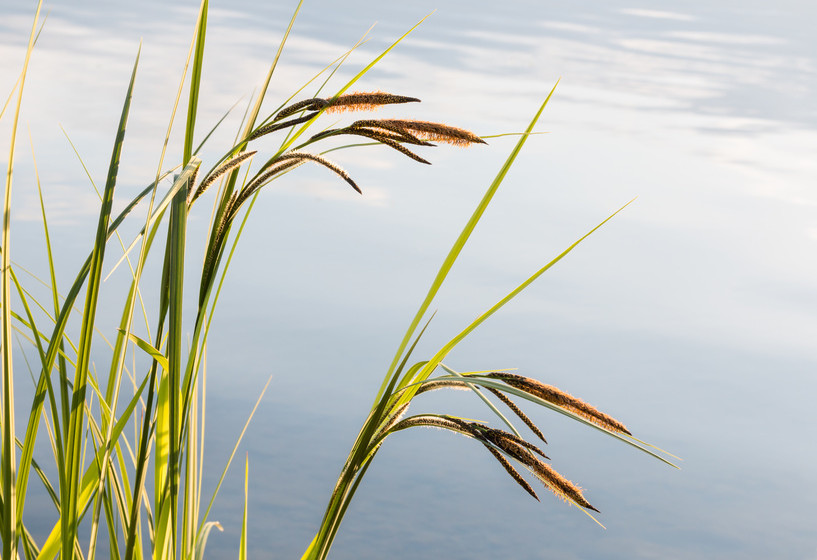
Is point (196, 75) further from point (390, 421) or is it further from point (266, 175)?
point (390, 421)

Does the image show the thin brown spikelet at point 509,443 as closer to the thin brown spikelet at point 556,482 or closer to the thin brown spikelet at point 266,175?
the thin brown spikelet at point 556,482

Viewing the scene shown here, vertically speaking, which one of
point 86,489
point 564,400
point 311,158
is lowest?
point 86,489

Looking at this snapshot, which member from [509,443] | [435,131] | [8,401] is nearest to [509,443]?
[509,443]

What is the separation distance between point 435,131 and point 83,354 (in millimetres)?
210

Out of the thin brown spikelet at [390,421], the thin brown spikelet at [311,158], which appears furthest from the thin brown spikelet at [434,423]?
the thin brown spikelet at [311,158]

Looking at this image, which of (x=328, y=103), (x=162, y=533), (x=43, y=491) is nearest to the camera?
(x=328, y=103)

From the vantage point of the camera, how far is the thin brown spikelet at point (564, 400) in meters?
0.35

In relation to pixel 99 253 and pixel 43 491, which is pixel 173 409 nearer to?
pixel 99 253

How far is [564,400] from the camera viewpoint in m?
0.35

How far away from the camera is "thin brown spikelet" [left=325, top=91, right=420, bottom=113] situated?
1.22 feet

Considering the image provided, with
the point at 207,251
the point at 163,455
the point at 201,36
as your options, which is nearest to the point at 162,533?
the point at 163,455

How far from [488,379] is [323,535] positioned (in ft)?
0.48

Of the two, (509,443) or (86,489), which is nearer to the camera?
(509,443)

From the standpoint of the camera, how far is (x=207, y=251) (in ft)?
1.29
